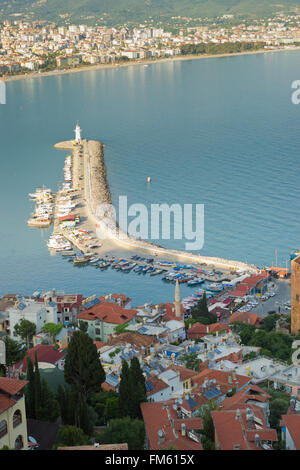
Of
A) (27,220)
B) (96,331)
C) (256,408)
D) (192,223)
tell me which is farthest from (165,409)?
(27,220)

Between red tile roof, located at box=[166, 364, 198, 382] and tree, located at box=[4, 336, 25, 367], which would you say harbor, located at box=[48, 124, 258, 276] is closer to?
red tile roof, located at box=[166, 364, 198, 382]

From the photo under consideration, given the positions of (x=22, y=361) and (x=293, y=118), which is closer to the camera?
(x=22, y=361)

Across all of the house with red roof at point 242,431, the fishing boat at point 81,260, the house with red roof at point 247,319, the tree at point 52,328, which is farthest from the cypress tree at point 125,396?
the fishing boat at point 81,260

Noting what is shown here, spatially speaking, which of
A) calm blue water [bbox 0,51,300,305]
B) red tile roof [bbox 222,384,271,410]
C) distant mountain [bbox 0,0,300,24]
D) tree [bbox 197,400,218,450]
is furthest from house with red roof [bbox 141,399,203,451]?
distant mountain [bbox 0,0,300,24]

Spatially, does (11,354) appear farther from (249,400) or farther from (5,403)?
(5,403)
